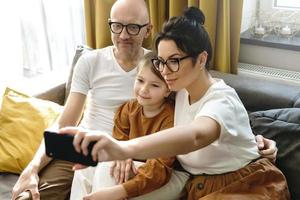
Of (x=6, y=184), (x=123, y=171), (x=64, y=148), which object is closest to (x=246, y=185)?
(x=123, y=171)

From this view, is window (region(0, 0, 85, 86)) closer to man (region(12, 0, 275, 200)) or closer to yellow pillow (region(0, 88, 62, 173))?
yellow pillow (region(0, 88, 62, 173))

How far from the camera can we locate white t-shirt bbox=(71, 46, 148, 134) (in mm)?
1727

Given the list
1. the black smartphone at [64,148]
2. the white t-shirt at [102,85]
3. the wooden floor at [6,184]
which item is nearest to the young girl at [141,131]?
the white t-shirt at [102,85]

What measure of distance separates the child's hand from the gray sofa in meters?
0.53

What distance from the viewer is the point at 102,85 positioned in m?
1.76

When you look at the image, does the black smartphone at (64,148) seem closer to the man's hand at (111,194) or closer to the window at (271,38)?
the man's hand at (111,194)

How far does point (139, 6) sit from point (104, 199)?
33.1 inches

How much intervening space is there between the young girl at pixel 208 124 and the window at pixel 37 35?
1.56 meters

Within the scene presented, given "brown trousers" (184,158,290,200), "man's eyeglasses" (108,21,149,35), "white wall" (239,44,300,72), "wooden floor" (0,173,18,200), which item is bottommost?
"wooden floor" (0,173,18,200)

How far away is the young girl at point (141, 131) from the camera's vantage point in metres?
1.36

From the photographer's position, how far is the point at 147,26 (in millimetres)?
1705

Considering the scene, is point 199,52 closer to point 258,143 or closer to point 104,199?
point 258,143

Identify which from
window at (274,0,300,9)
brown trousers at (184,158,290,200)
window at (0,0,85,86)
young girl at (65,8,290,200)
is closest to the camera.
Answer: young girl at (65,8,290,200)

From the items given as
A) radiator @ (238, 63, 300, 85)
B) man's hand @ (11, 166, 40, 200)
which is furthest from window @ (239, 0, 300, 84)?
man's hand @ (11, 166, 40, 200)
